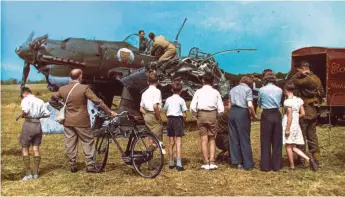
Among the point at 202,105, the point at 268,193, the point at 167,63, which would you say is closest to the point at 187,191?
the point at 268,193

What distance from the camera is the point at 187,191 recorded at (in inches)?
210

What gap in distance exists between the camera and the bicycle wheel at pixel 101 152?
6539 mm

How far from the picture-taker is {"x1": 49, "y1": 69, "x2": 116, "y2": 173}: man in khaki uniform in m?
6.47

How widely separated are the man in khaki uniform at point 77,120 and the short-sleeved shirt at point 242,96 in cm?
Result: 216

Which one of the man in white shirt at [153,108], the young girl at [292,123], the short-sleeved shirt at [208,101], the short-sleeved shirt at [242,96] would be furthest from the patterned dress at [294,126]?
the man in white shirt at [153,108]

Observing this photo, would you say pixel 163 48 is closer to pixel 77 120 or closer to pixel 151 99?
pixel 151 99

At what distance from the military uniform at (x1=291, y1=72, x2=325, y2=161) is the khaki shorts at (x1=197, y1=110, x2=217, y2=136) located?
1.54 m

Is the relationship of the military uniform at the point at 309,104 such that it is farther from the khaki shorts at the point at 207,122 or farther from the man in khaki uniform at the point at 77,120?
the man in khaki uniform at the point at 77,120

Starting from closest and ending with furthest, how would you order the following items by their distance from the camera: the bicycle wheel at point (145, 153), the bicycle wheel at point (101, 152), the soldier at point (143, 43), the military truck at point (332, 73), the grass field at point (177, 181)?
the grass field at point (177, 181) < the bicycle wheel at point (145, 153) < the bicycle wheel at point (101, 152) < the military truck at point (332, 73) < the soldier at point (143, 43)

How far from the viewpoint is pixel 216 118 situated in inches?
267

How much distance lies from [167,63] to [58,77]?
3793mm

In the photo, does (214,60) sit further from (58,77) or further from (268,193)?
(268,193)

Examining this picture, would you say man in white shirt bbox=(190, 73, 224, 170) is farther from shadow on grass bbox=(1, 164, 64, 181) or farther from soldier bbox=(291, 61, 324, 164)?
shadow on grass bbox=(1, 164, 64, 181)

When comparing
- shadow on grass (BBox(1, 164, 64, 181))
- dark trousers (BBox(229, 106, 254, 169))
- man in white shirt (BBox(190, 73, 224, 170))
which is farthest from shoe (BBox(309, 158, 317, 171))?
shadow on grass (BBox(1, 164, 64, 181))
